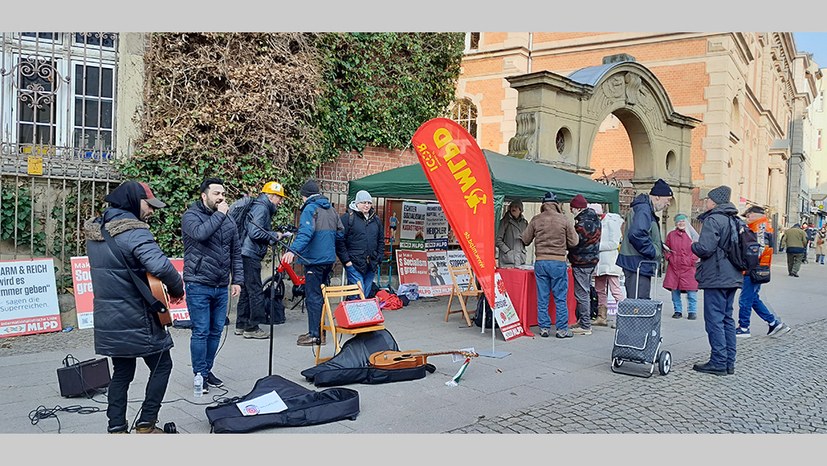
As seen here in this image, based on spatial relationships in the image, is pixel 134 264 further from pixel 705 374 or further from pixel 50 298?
pixel 705 374

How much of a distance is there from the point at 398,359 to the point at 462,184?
1974mm

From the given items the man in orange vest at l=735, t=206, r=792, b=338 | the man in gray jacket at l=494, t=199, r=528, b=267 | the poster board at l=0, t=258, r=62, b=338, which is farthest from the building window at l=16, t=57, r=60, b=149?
the man in orange vest at l=735, t=206, r=792, b=338

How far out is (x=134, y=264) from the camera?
4312mm

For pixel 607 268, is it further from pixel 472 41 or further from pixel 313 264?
pixel 472 41

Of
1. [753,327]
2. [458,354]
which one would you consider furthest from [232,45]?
[753,327]

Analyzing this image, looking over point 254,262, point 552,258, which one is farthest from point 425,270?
point 254,262

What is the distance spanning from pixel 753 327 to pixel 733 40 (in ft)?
62.0

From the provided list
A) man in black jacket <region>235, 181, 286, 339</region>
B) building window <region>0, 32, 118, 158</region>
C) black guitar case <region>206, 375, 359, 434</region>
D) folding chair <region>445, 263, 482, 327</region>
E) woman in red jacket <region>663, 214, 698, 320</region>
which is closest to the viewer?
black guitar case <region>206, 375, 359, 434</region>

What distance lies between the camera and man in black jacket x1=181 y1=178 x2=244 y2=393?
547 cm

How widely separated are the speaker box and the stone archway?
902 cm

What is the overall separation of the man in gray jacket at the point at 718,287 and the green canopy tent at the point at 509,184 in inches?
101

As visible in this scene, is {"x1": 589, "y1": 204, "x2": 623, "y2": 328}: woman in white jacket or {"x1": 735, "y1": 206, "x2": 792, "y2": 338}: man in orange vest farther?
{"x1": 589, "y1": 204, "x2": 623, "y2": 328}: woman in white jacket

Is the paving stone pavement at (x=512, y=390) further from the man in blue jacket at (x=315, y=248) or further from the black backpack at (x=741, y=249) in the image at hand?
the black backpack at (x=741, y=249)

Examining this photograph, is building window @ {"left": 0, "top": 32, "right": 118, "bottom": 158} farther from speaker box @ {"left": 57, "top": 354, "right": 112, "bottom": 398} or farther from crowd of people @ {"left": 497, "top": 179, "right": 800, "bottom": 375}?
crowd of people @ {"left": 497, "top": 179, "right": 800, "bottom": 375}
